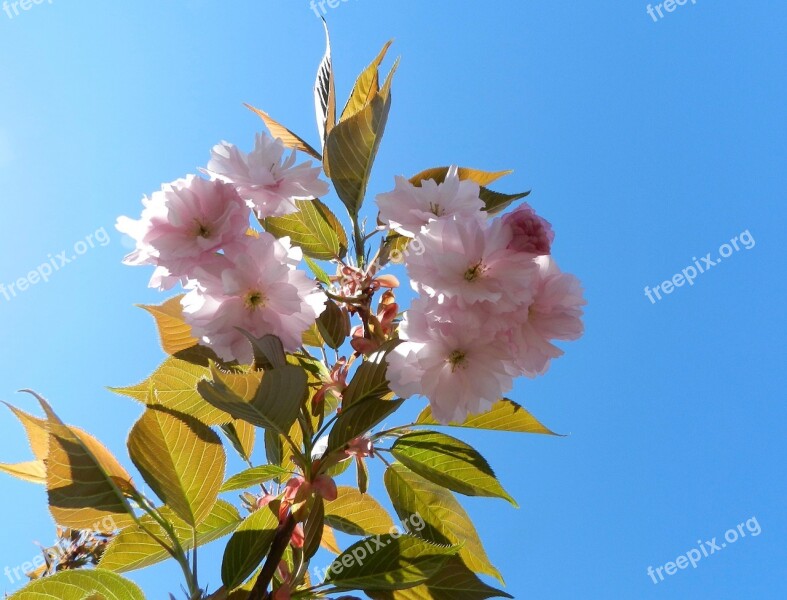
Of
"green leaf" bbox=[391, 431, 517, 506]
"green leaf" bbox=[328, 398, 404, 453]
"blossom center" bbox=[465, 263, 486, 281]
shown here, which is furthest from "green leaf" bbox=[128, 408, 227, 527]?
"blossom center" bbox=[465, 263, 486, 281]

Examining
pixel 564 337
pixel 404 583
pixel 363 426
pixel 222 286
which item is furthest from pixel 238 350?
pixel 564 337

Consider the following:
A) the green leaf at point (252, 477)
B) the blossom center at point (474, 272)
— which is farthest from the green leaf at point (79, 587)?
the blossom center at point (474, 272)

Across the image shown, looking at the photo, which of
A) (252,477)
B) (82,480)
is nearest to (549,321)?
(252,477)

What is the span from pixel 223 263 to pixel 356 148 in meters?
0.50

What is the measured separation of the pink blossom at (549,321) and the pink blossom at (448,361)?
0.05 meters

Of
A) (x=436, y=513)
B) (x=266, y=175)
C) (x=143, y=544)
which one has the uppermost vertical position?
(x=266, y=175)

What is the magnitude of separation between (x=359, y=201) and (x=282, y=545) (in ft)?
2.78

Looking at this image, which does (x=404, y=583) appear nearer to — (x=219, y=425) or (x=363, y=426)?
(x=363, y=426)

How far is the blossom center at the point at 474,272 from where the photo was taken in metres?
1.11

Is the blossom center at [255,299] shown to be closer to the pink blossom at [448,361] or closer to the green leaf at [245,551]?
the pink blossom at [448,361]

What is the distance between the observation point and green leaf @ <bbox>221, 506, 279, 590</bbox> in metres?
1.12

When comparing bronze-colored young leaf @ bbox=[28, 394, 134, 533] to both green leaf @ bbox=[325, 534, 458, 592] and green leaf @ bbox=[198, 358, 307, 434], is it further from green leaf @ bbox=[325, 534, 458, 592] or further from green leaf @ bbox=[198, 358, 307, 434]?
green leaf @ bbox=[325, 534, 458, 592]

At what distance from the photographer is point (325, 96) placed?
1725 mm

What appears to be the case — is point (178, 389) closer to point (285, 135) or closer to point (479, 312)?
point (479, 312)
